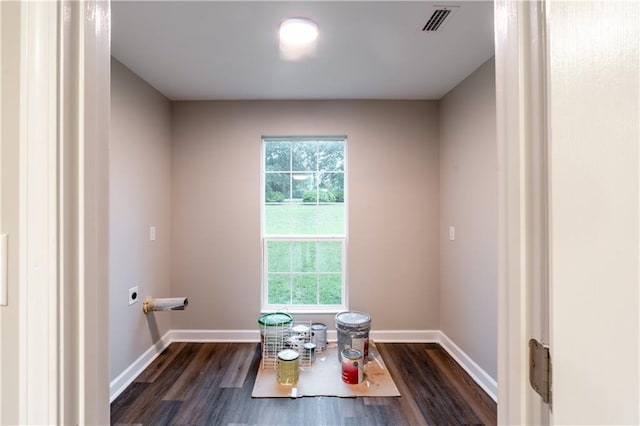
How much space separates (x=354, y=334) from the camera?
2.57 m

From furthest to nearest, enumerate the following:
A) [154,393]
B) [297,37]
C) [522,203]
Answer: [154,393], [297,37], [522,203]

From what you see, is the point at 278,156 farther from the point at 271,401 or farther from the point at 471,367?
the point at 471,367

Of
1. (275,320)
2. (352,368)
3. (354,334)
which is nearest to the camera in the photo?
(352,368)

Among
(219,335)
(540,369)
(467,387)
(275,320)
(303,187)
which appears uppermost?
(303,187)

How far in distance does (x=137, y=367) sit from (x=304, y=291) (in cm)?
157

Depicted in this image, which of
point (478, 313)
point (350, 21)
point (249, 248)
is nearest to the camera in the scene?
point (350, 21)

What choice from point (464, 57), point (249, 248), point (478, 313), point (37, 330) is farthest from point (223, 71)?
point (478, 313)

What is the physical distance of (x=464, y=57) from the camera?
2215 millimetres

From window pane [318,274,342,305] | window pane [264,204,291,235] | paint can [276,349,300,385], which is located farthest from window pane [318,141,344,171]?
paint can [276,349,300,385]

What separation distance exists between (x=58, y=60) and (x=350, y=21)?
167cm

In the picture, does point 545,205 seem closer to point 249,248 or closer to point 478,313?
point 478,313

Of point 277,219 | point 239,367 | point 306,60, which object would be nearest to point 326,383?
point 239,367

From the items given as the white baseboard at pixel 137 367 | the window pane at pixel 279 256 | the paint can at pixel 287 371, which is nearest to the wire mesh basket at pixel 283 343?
the paint can at pixel 287 371

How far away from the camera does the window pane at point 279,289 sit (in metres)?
3.12
